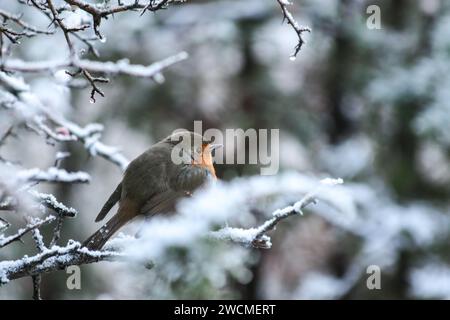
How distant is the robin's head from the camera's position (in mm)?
3934

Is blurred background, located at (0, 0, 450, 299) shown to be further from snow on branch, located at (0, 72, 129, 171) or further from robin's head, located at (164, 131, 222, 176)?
snow on branch, located at (0, 72, 129, 171)

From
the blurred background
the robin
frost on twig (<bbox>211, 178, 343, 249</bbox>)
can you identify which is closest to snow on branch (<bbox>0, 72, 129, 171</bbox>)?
the robin

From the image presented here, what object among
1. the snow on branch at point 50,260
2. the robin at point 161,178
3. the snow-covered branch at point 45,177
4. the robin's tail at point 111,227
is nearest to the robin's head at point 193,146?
the robin at point 161,178

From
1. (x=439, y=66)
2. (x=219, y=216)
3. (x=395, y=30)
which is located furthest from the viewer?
(x=395, y=30)

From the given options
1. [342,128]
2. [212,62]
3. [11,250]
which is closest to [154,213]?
[11,250]

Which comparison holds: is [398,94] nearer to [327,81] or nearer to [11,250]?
[327,81]

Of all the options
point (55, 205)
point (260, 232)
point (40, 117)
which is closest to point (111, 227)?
point (40, 117)

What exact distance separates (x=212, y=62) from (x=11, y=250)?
3180 millimetres

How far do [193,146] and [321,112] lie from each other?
A: 511cm

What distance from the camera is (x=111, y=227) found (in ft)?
10.6

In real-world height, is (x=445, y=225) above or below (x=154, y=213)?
above

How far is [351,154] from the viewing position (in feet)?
25.6

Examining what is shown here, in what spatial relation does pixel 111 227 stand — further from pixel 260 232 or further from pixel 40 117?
pixel 260 232

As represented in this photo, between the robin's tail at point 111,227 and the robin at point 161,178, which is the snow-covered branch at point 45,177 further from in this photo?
the robin at point 161,178
